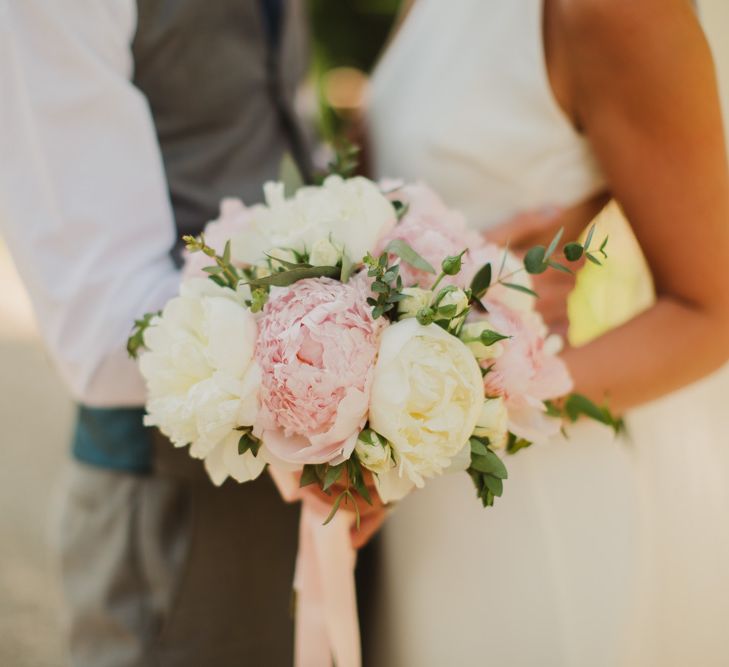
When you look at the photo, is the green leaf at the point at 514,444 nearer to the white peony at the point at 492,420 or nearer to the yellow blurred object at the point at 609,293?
the white peony at the point at 492,420

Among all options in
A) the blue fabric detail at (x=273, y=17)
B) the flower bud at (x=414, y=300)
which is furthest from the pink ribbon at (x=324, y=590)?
the blue fabric detail at (x=273, y=17)

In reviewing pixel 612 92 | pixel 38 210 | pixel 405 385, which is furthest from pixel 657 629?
pixel 38 210

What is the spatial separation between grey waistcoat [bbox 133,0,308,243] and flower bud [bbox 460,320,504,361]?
75 cm

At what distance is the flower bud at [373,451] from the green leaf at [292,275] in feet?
0.65

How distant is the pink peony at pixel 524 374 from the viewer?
874 millimetres

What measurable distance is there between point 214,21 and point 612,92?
2.57ft

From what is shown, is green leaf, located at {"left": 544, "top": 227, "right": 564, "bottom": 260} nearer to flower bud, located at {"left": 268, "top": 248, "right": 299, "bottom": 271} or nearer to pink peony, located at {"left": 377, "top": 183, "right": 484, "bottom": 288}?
pink peony, located at {"left": 377, "top": 183, "right": 484, "bottom": 288}

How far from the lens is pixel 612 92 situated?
107 cm

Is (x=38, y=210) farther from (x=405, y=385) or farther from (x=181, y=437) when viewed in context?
(x=405, y=385)

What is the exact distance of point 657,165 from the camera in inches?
42.1

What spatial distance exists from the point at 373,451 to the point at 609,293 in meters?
0.87

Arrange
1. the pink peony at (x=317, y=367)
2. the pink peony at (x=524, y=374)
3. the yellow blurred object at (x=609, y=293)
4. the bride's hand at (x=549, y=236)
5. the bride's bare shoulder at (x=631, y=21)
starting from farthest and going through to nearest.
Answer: the yellow blurred object at (x=609, y=293)
the bride's hand at (x=549, y=236)
the bride's bare shoulder at (x=631, y=21)
the pink peony at (x=524, y=374)
the pink peony at (x=317, y=367)

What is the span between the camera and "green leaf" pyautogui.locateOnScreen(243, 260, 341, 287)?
2.69 ft

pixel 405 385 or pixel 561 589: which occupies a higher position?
pixel 405 385
